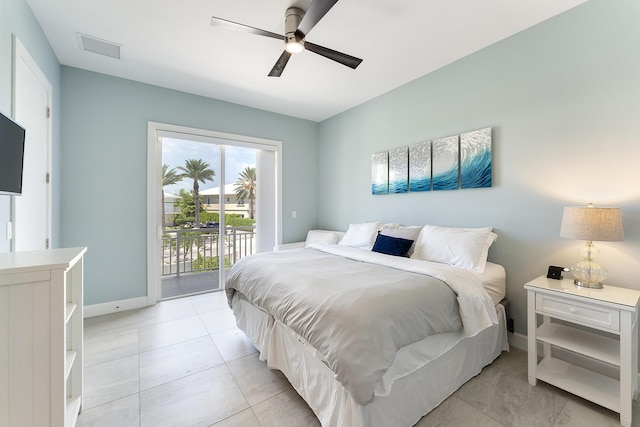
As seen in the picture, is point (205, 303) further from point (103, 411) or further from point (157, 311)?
point (103, 411)

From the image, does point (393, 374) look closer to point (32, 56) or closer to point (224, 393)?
point (224, 393)

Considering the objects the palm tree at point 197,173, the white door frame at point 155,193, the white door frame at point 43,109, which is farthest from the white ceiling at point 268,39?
the palm tree at point 197,173

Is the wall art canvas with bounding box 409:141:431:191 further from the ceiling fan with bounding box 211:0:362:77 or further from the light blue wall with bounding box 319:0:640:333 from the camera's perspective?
the ceiling fan with bounding box 211:0:362:77

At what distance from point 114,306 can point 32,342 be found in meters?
2.55

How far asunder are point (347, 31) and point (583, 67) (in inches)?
75.3

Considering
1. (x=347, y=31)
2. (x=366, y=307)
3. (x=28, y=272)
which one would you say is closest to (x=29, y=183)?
(x=28, y=272)

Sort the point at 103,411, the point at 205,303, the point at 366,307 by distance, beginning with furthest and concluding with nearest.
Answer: the point at 205,303, the point at 103,411, the point at 366,307

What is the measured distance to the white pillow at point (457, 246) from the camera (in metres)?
2.30

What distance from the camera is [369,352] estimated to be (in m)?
1.23

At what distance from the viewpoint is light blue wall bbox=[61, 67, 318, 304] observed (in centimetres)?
298

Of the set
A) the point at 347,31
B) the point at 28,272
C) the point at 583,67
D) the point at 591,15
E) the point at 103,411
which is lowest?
the point at 103,411

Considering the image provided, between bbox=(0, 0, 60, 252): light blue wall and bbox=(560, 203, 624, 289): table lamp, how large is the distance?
12.3 feet

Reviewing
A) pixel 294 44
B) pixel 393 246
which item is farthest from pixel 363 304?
pixel 294 44

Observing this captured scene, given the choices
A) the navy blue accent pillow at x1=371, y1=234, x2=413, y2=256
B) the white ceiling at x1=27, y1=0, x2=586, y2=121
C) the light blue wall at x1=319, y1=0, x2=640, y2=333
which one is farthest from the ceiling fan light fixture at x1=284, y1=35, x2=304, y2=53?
the navy blue accent pillow at x1=371, y1=234, x2=413, y2=256
